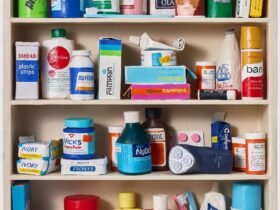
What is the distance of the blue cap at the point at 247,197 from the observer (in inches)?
70.9

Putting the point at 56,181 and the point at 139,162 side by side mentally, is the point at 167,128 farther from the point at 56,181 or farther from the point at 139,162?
the point at 56,181

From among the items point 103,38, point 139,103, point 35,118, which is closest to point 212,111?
point 139,103

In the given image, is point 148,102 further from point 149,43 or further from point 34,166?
point 34,166

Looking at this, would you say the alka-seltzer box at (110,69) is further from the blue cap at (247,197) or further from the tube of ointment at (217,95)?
the blue cap at (247,197)

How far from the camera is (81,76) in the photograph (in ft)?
5.82

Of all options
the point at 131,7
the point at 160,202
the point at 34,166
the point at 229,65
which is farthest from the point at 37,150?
the point at 229,65

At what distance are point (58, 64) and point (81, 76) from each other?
95mm

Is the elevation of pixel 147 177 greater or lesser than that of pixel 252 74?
lesser

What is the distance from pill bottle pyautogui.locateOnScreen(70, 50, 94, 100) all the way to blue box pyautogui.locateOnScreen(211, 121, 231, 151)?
372 millimetres

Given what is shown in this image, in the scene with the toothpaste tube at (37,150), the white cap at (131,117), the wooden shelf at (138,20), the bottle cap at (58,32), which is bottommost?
the toothpaste tube at (37,150)

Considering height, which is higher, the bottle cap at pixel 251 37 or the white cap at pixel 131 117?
the bottle cap at pixel 251 37

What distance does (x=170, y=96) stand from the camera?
1.79 m

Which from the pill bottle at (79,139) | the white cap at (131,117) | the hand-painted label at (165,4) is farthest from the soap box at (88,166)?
the hand-painted label at (165,4)

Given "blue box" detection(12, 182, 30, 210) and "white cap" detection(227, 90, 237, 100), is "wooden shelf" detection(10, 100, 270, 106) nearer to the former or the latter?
"white cap" detection(227, 90, 237, 100)
